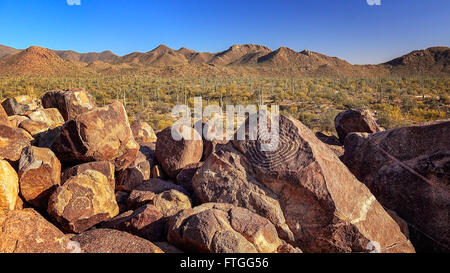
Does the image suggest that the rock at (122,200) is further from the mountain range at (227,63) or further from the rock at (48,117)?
the mountain range at (227,63)

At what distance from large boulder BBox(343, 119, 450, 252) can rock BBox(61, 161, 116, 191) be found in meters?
3.99

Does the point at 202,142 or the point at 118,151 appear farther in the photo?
the point at 202,142

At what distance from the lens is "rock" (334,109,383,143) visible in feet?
24.1

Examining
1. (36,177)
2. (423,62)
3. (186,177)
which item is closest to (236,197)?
(186,177)

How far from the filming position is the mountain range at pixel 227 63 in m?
55.9

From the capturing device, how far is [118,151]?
4805 mm

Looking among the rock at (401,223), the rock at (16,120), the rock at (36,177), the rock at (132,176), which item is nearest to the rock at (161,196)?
the rock at (132,176)

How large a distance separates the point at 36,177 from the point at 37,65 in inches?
2445

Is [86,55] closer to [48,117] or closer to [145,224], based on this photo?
[48,117]

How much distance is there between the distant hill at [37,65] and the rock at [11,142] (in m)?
53.6

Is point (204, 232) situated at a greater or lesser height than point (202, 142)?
lesser
